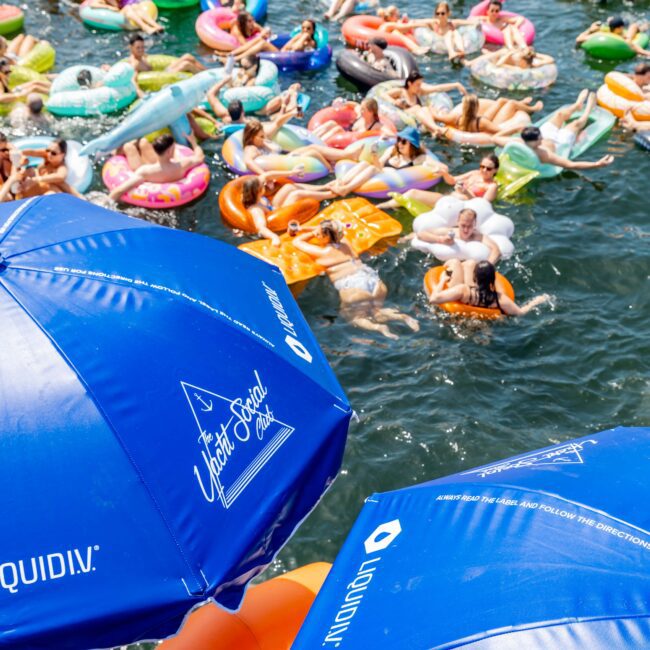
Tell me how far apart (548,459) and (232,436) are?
153 cm

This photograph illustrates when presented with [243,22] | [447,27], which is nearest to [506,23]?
[447,27]

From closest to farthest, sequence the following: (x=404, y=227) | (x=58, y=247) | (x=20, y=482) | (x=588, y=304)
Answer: (x=20, y=482) → (x=58, y=247) → (x=588, y=304) → (x=404, y=227)

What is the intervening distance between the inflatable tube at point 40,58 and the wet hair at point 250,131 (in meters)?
5.30

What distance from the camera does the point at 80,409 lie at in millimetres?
3566

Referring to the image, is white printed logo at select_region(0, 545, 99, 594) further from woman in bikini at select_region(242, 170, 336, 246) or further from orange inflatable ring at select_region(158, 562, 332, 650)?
woman in bikini at select_region(242, 170, 336, 246)

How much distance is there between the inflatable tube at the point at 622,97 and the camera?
1273 cm

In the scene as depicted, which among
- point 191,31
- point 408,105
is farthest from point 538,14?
point 191,31

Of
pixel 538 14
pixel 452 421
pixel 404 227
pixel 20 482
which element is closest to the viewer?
pixel 20 482

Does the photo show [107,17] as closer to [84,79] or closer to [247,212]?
[84,79]

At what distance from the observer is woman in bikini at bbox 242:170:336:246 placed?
1002 cm

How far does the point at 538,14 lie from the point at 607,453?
15738 millimetres

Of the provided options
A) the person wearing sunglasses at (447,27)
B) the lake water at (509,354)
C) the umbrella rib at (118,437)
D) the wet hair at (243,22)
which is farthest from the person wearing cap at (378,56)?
the umbrella rib at (118,437)

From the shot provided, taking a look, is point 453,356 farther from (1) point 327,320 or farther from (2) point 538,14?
(2) point 538,14

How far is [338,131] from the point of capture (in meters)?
12.2
